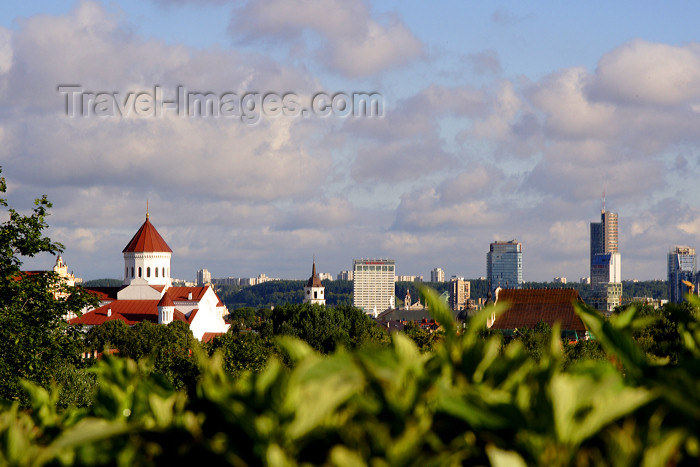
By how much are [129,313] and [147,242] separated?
44.6ft

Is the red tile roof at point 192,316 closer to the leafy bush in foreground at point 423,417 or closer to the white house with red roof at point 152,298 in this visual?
the white house with red roof at point 152,298

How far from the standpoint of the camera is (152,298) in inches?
4075

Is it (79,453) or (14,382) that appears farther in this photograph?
(14,382)

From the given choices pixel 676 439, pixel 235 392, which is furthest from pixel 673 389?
pixel 235 392

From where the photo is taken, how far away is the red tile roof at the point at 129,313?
95.3m

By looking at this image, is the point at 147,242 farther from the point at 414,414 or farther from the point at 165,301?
the point at 414,414

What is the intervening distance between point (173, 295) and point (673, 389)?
105m

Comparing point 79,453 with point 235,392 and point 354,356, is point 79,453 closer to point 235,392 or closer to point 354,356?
point 235,392

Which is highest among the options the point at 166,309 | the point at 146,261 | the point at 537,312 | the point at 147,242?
the point at 147,242

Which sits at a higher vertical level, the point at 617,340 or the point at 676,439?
the point at 617,340

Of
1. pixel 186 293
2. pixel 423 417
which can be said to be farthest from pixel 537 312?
pixel 423 417

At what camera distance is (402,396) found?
7.39ft

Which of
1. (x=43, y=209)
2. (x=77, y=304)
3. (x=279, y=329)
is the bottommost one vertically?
(x=279, y=329)

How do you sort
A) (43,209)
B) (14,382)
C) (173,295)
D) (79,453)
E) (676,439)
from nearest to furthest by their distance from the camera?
(676,439) < (79,453) < (14,382) < (43,209) < (173,295)
